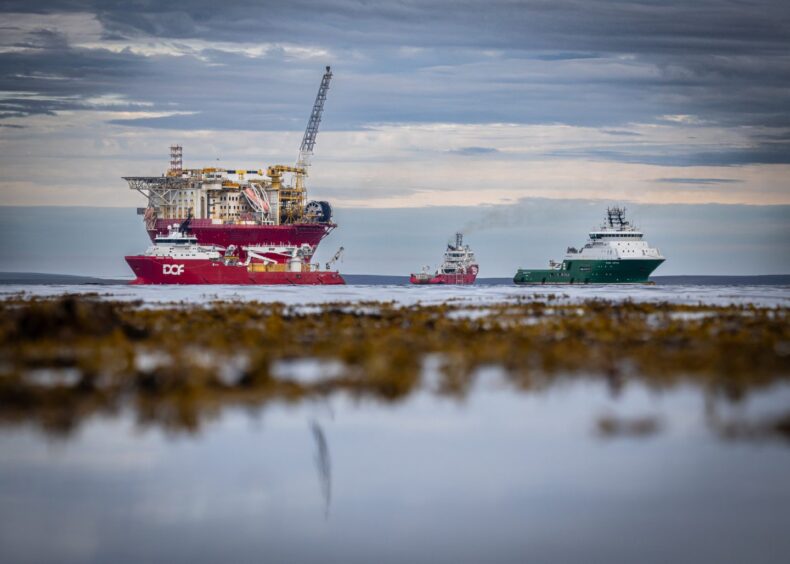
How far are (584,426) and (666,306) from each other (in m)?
37.7

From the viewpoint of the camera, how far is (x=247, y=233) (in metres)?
115

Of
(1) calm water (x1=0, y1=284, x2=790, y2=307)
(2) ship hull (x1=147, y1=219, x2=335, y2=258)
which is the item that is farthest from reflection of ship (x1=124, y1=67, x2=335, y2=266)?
(1) calm water (x1=0, y1=284, x2=790, y2=307)

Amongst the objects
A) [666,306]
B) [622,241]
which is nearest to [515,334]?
[666,306]

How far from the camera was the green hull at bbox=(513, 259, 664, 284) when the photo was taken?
4840 inches

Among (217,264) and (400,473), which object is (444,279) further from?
(400,473)

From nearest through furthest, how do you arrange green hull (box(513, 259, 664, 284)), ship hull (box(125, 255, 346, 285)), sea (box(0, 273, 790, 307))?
1. sea (box(0, 273, 790, 307))
2. ship hull (box(125, 255, 346, 285))
3. green hull (box(513, 259, 664, 284))

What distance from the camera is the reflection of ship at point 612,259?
12312 cm

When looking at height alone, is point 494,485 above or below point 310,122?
below

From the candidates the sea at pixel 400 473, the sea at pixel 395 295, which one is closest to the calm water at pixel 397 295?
the sea at pixel 395 295

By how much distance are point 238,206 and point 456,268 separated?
3114 cm

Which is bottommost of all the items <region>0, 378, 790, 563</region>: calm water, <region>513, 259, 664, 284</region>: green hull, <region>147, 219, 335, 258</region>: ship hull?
<region>0, 378, 790, 563</region>: calm water

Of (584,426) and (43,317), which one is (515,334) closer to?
(43,317)

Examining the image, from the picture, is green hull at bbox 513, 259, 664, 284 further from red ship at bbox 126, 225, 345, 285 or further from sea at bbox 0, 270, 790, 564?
sea at bbox 0, 270, 790, 564

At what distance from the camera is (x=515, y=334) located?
34062 millimetres
